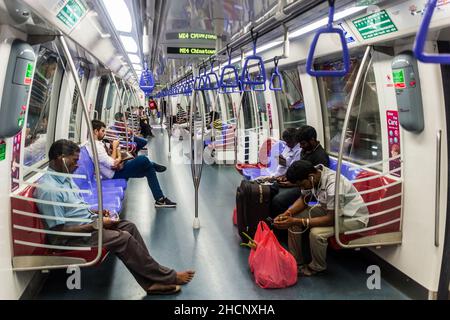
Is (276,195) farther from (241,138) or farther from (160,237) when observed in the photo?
(241,138)

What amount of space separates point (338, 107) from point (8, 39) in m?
4.56

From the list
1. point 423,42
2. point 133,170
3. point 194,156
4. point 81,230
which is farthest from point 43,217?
point 133,170

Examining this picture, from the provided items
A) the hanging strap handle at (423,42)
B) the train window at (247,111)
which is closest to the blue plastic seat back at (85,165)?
the hanging strap handle at (423,42)

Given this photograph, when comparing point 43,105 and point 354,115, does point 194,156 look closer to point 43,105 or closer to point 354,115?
point 43,105

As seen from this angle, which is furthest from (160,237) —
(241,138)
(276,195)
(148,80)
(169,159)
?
(148,80)

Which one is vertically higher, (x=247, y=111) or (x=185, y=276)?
(x=247, y=111)

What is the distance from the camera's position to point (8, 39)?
2.67 meters

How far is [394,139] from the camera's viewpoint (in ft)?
12.2

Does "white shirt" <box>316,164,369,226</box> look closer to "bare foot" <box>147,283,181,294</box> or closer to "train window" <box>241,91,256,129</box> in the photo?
"bare foot" <box>147,283,181,294</box>

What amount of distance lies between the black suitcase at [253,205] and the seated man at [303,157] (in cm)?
13

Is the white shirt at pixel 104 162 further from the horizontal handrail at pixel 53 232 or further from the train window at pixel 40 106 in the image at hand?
the horizontal handrail at pixel 53 232

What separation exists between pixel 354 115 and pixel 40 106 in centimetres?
426

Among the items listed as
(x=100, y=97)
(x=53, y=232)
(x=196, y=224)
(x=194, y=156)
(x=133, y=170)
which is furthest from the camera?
(x=100, y=97)
